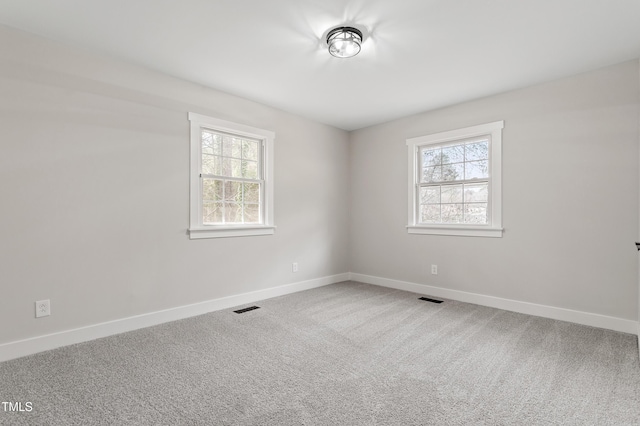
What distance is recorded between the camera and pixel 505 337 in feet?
9.05

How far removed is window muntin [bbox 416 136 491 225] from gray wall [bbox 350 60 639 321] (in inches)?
9.6

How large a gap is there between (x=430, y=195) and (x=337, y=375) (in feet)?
9.58

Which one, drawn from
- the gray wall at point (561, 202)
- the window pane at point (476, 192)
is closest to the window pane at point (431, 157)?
the gray wall at point (561, 202)

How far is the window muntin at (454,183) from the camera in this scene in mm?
3838

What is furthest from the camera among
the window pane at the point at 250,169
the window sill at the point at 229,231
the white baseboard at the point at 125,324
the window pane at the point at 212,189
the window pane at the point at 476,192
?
the window pane at the point at 250,169

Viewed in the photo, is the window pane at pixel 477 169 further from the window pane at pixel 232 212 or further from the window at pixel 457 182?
the window pane at pixel 232 212

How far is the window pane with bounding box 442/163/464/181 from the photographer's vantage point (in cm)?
402

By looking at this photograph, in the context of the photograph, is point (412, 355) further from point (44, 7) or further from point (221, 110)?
point (44, 7)

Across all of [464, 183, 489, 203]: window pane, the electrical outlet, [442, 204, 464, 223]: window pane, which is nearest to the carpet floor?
the electrical outlet

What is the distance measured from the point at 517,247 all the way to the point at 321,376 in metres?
2.67

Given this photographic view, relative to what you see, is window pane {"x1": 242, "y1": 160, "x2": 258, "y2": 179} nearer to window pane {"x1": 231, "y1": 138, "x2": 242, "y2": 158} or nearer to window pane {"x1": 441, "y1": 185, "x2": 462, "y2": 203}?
window pane {"x1": 231, "y1": 138, "x2": 242, "y2": 158}

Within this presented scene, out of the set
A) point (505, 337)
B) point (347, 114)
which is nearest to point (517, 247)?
point (505, 337)

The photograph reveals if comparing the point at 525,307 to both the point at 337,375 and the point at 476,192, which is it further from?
the point at 337,375

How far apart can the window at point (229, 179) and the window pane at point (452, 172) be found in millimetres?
2279
